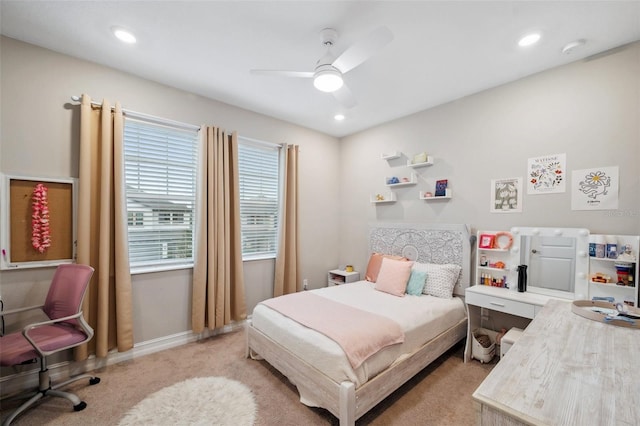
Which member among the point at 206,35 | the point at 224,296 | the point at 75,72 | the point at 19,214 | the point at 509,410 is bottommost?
the point at 224,296

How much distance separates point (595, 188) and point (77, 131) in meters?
4.61

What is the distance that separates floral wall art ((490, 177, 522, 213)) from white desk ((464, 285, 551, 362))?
32.6 inches

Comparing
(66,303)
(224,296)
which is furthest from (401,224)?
(66,303)

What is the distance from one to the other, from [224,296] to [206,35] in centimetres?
265

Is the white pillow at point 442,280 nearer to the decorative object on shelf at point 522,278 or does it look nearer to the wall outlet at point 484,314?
the wall outlet at point 484,314

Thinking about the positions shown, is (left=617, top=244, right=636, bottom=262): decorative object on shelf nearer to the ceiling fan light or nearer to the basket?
the basket

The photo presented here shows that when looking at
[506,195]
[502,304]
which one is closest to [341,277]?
[502,304]

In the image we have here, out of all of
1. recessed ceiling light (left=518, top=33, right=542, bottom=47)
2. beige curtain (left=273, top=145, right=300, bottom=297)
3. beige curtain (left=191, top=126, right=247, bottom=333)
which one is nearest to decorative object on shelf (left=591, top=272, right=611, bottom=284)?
recessed ceiling light (left=518, top=33, right=542, bottom=47)

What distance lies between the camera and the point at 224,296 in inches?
125

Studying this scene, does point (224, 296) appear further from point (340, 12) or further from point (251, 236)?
point (340, 12)

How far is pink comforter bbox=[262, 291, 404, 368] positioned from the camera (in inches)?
71.2

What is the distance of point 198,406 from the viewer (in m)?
1.98

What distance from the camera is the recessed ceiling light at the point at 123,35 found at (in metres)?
2.04

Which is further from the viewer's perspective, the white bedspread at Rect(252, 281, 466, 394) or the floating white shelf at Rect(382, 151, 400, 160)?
the floating white shelf at Rect(382, 151, 400, 160)
